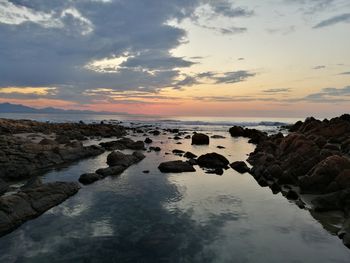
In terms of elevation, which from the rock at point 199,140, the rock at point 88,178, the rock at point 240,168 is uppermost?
the rock at point 199,140

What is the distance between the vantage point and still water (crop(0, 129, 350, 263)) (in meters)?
14.3

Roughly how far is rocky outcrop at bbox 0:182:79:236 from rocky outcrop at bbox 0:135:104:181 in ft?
24.5

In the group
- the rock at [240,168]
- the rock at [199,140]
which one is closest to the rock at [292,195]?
the rock at [240,168]

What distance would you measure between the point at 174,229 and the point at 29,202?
880 centimetres

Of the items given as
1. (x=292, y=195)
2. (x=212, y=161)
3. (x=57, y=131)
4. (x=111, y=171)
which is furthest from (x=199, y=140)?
(x=292, y=195)

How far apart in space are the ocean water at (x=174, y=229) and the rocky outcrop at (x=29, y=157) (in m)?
7.27

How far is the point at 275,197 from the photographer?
77.4ft

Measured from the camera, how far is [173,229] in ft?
56.7

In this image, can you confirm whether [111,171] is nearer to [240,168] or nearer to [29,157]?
[29,157]

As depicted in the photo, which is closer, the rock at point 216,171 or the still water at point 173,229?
the still water at point 173,229

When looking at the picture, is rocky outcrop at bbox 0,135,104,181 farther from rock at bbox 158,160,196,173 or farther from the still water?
rock at bbox 158,160,196,173

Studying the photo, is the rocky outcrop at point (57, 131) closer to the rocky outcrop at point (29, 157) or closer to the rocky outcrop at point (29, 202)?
the rocky outcrop at point (29, 157)

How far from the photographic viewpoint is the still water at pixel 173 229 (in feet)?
46.8

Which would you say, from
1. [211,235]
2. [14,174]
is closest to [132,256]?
[211,235]
